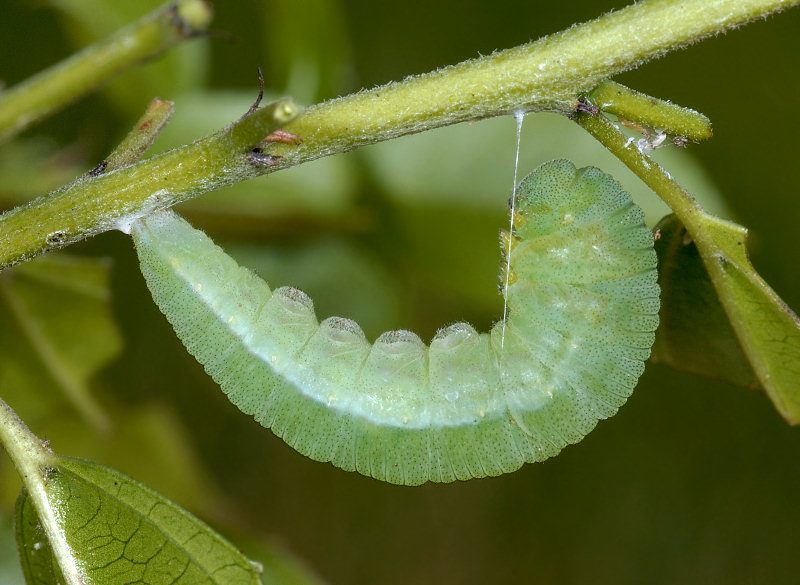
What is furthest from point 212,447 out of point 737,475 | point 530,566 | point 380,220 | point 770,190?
point 770,190

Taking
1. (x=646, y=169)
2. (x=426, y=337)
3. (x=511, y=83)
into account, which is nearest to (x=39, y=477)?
(x=511, y=83)

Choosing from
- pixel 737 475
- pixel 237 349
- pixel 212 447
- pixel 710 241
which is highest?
pixel 710 241

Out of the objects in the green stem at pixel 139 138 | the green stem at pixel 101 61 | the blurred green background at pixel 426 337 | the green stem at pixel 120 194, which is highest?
the green stem at pixel 101 61

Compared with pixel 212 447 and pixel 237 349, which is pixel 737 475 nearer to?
pixel 212 447

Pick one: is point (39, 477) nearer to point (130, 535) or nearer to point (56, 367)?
point (130, 535)

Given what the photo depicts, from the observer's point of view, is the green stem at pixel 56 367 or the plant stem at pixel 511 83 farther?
the green stem at pixel 56 367

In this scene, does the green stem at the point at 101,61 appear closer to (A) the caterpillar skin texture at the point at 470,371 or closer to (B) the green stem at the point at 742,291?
(A) the caterpillar skin texture at the point at 470,371

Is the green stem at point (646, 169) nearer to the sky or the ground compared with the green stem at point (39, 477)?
nearer to the sky

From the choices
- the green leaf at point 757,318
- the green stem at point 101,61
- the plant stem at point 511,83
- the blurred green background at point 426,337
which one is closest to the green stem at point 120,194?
the plant stem at point 511,83
